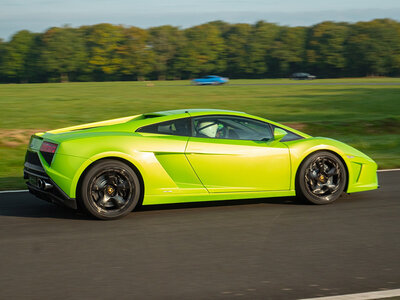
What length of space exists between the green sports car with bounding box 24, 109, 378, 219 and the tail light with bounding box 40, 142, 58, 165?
0.04ft

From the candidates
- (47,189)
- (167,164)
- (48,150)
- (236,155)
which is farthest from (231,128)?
(47,189)

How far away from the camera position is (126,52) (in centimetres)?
12356

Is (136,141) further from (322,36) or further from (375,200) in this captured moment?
(322,36)

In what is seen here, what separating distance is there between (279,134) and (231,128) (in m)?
0.63

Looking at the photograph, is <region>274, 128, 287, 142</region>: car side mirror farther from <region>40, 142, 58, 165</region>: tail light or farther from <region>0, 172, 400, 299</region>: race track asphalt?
<region>40, 142, 58, 165</region>: tail light

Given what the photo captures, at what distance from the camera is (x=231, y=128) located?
752 centimetres

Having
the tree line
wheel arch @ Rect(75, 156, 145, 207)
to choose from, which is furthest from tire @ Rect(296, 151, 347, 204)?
the tree line

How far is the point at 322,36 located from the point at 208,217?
13021cm

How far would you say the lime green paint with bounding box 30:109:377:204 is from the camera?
6766mm

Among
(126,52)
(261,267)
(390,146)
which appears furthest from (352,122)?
(126,52)

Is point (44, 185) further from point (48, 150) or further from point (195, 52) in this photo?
point (195, 52)

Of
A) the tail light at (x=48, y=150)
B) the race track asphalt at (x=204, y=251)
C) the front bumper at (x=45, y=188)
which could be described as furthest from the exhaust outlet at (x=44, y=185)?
the race track asphalt at (x=204, y=251)

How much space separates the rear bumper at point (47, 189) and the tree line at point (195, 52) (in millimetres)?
111207

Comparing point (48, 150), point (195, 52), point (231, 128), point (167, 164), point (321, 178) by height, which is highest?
point (195, 52)
